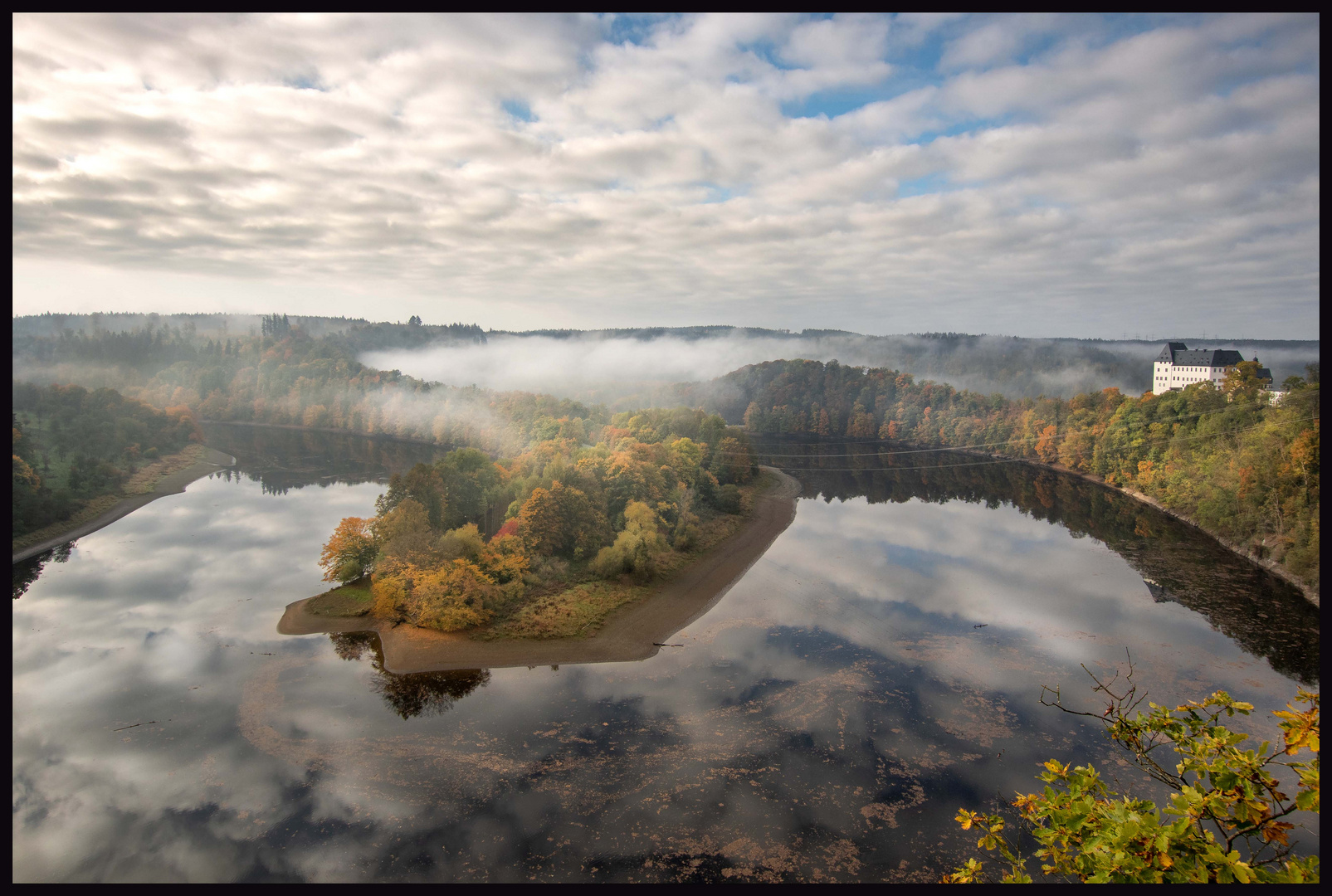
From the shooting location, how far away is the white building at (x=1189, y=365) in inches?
2921

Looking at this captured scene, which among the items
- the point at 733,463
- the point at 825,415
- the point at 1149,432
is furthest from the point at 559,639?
the point at 825,415

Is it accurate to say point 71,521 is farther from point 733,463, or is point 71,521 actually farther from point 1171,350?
point 1171,350

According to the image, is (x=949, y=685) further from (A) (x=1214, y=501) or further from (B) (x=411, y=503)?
(A) (x=1214, y=501)

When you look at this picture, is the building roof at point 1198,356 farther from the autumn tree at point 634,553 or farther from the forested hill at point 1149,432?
the autumn tree at point 634,553

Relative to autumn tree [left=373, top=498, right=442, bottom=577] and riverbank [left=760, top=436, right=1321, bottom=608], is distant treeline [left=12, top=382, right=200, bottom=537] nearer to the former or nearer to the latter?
autumn tree [left=373, top=498, right=442, bottom=577]

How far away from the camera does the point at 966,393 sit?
96188mm

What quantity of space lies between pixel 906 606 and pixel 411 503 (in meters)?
25.1

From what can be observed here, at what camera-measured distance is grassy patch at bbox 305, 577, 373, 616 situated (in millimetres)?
29500

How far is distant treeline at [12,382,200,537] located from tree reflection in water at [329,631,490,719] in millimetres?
32145

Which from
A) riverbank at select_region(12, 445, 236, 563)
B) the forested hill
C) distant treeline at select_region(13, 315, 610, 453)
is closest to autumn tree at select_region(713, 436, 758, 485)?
distant treeline at select_region(13, 315, 610, 453)

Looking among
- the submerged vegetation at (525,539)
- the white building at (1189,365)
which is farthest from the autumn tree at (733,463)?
the white building at (1189,365)

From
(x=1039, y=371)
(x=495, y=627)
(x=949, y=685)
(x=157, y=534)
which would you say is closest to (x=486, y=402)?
(x=157, y=534)

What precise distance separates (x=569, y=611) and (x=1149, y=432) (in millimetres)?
56976

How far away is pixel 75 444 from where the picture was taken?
A: 57.5 m
